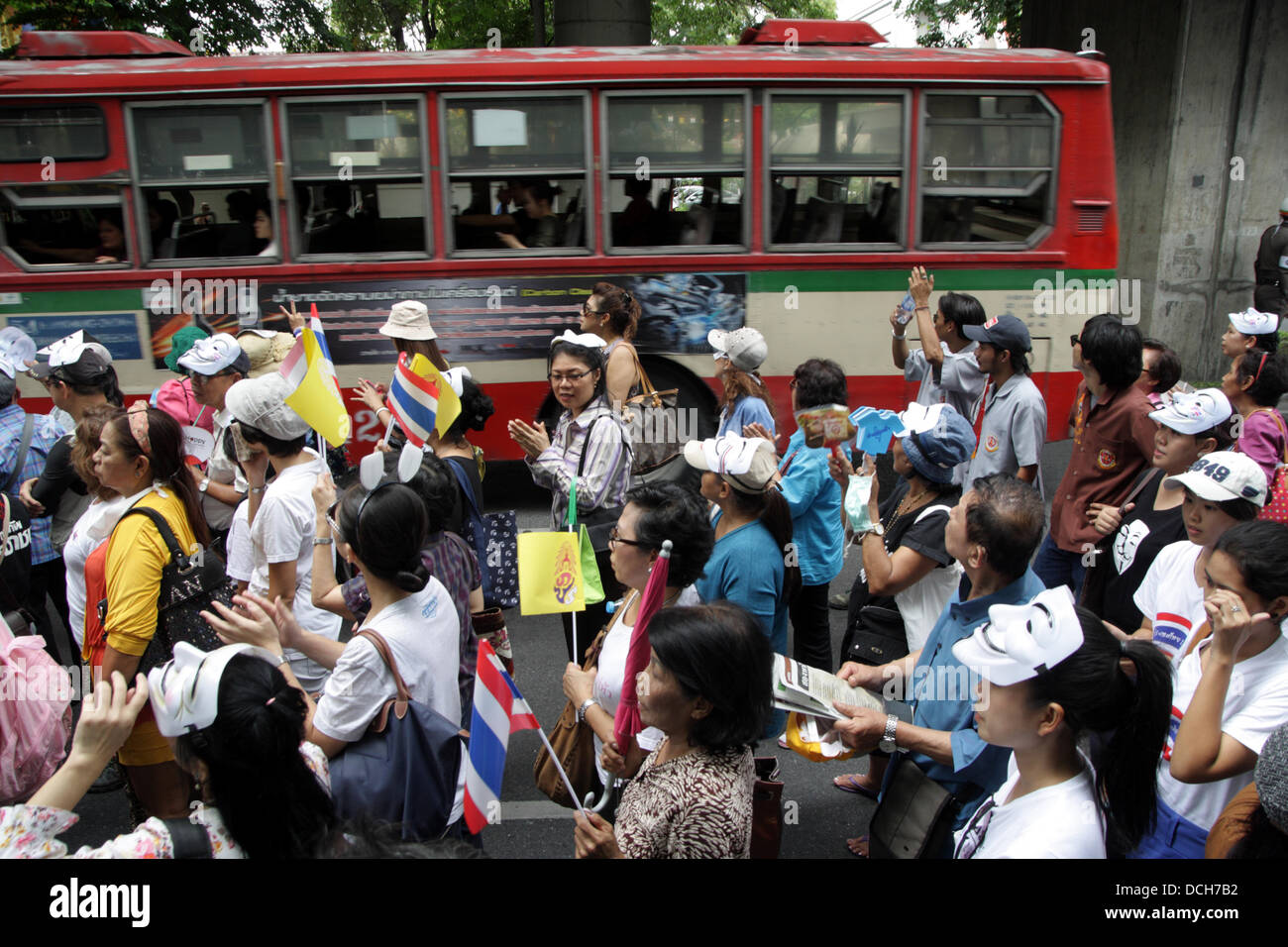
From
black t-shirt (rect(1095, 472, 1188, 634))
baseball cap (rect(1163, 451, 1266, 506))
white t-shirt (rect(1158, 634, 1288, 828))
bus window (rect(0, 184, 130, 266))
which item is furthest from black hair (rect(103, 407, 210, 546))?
bus window (rect(0, 184, 130, 266))

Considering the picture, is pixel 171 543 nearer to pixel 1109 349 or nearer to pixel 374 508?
pixel 374 508

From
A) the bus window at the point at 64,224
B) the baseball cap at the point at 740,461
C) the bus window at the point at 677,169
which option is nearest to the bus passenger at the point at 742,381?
the baseball cap at the point at 740,461

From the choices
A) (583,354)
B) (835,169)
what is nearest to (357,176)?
(835,169)

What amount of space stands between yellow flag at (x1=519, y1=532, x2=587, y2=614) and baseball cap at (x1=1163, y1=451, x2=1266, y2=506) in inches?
79.3

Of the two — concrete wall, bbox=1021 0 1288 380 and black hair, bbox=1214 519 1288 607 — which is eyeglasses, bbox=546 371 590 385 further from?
concrete wall, bbox=1021 0 1288 380

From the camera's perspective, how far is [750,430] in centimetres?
483

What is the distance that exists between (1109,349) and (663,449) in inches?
130

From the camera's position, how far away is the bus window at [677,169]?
6953 millimetres

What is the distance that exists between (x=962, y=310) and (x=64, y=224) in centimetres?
625

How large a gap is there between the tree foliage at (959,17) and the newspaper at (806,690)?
19499 millimetres

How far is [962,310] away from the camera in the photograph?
5.70 metres

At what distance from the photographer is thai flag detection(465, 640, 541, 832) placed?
231 centimetres

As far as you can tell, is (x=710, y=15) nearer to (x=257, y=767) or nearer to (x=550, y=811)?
(x=550, y=811)
